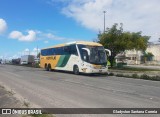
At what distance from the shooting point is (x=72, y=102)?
42.1 feet

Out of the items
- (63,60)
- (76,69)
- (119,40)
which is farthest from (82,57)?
(119,40)

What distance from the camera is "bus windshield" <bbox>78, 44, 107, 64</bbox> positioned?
103ft

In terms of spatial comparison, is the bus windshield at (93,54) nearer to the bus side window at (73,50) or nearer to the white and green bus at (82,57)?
the white and green bus at (82,57)

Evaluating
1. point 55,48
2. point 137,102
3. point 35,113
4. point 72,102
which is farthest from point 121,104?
point 55,48

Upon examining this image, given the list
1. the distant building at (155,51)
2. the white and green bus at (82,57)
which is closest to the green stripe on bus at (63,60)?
the white and green bus at (82,57)

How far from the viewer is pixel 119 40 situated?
173ft

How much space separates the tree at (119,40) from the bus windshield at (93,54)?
20.2 meters

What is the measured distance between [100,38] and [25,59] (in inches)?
1604

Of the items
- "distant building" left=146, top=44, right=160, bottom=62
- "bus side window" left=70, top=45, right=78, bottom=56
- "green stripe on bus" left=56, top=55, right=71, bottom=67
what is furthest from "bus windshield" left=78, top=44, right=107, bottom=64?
"distant building" left=146, top=44, right=160, bottom=62

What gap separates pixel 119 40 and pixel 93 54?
21.7 m

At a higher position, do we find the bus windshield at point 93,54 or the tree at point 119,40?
the tree at point 119,40

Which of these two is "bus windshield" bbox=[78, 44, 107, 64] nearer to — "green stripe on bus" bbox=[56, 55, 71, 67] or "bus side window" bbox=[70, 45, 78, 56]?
"bus side window" bbox=[70, 45, 78, 56]

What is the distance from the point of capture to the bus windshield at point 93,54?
103ft

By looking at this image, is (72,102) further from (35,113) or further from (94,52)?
(94,52)
